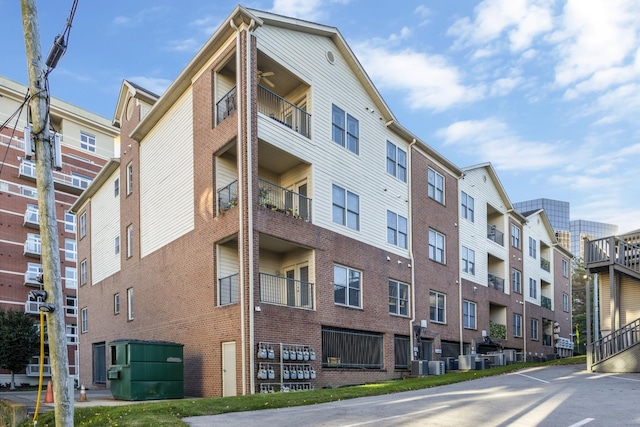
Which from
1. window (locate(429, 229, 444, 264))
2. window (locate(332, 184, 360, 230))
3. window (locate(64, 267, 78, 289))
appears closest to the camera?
window (locate(332, 184, 360, 230))

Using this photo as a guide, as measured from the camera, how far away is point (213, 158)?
20.1 meters

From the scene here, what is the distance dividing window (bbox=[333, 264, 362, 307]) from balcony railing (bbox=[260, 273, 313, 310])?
1295mm

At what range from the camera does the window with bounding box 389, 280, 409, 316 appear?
82.3 ft

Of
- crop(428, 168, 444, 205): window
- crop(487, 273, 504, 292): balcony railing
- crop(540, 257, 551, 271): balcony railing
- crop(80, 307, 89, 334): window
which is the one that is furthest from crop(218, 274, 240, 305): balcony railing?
crop(540, 257, 551, 271): balcony railing

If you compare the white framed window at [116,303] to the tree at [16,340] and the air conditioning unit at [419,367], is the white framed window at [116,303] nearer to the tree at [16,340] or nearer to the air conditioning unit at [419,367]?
the tree at [16,340]

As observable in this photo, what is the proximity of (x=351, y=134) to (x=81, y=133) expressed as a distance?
1487 inches

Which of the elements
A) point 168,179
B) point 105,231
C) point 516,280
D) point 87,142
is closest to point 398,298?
point 168,179

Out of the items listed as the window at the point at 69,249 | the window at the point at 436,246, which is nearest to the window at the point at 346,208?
the window at the point at 436,246

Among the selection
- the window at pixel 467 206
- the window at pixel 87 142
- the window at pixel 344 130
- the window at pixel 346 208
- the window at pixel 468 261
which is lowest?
the window at pixel 468 261

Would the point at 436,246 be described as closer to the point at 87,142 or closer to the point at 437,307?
the point at 437,307

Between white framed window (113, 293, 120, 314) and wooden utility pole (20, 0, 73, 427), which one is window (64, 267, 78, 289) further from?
wooden utility pole (20, 0, 73, 427)

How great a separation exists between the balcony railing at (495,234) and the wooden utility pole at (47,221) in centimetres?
3239

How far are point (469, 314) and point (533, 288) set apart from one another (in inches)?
545

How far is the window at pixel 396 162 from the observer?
2655 cm
